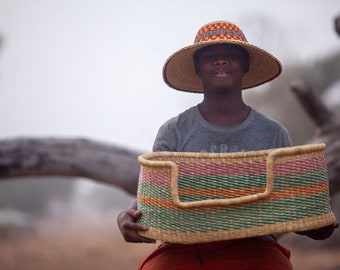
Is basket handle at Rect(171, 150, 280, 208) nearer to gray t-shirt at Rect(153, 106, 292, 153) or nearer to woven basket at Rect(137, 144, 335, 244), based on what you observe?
woven basket at Rect(137, 144, 335, 244)

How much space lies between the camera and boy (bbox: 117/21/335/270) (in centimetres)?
195

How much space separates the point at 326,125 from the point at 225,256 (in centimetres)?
242

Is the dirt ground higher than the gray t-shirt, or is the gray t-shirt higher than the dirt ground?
the gray t-shirt

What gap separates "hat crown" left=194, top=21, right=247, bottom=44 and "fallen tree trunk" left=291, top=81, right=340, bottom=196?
1.66 meters

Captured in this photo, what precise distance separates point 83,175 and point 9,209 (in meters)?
24.0

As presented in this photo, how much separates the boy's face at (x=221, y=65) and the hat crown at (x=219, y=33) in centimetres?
4

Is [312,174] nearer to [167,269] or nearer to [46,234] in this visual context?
[167,269]

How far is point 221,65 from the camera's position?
7.11 ft

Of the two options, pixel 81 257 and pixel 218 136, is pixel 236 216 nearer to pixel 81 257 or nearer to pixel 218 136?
pixel 218 136

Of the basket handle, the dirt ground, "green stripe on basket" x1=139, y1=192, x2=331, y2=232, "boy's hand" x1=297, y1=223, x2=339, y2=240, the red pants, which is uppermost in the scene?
the basket handle

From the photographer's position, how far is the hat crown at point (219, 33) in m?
2.17

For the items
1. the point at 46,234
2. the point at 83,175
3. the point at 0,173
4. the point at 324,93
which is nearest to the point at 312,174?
the point at 83,175

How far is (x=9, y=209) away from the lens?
26609 mm

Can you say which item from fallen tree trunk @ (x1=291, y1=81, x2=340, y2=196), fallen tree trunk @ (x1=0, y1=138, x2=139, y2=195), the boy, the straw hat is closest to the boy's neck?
the boy
